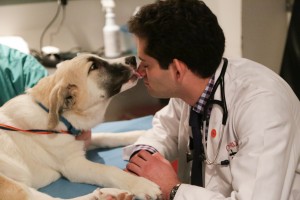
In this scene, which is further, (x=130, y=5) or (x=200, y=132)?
(x=130, y=5)

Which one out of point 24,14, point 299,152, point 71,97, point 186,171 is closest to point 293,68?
point 186,171

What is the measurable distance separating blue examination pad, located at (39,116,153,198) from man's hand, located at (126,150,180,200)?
164 millimetres

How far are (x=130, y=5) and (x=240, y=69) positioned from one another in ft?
7.09

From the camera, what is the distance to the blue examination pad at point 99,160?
4.44 ft

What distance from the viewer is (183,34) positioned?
1.19m

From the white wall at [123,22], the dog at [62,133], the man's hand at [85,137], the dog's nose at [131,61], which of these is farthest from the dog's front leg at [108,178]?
the white wall at [123,22]

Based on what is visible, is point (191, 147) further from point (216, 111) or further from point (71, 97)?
point (71, 97)

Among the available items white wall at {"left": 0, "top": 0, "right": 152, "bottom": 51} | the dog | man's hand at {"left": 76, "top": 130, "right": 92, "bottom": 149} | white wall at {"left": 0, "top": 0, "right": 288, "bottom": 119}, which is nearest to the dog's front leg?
the dog

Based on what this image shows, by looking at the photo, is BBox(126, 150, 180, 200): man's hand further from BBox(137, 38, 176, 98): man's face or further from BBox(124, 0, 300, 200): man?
BBox(137, 38, 176, 98): man's face

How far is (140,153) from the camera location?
1.45m

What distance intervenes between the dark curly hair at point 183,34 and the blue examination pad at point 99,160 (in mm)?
544

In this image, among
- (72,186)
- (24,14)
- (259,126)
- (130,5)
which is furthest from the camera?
(130,5)

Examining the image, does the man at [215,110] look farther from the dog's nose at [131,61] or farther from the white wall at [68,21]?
the white wall at [68,21]

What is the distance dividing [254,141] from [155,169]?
0.42m
